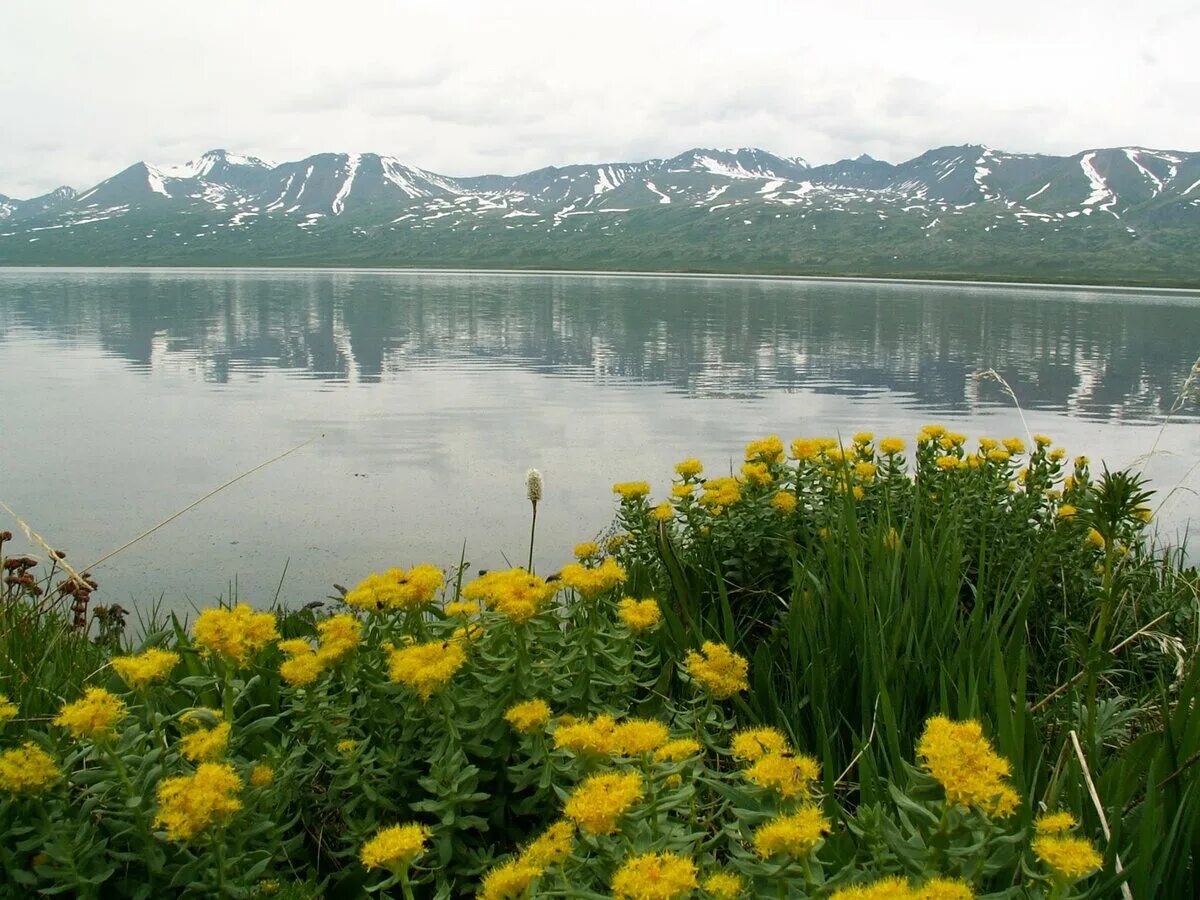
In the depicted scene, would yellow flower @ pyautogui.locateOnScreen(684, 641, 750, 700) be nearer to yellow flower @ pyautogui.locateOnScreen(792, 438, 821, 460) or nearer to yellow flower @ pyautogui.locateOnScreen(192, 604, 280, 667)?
yellow flower @ pyautogui.locateOnScreen(192, 604, 280, 667)

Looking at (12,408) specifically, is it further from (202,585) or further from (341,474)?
(202,585)

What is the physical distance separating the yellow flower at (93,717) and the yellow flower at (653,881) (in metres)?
1.41

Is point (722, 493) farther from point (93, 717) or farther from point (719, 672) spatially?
point (93, 717)

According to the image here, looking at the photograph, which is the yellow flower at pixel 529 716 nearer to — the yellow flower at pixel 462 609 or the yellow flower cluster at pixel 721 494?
the yellow flower at pixel 462 609

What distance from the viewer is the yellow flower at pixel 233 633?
2.70 m

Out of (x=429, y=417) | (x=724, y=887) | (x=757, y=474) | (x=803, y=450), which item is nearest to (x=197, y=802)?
(x=724, y=887)

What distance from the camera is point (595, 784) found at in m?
1.84

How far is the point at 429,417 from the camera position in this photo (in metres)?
13.9

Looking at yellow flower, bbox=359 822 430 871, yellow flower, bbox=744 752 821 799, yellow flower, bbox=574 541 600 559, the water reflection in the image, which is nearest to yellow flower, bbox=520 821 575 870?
yellow flower, bbox=359 822 430 871

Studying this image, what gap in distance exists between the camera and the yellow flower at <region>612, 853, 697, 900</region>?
1564mm

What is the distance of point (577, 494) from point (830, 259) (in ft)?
559

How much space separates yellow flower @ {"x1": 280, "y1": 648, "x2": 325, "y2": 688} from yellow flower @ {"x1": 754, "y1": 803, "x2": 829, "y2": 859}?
1545mm

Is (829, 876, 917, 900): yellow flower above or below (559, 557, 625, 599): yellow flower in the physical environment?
below

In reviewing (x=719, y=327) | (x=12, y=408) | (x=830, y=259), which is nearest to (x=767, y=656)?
(x=12, y=408)
